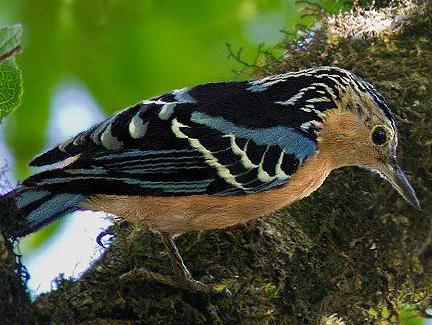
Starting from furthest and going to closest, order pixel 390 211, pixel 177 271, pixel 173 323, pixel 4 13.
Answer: pixel 4 13 < pixel 390 211 < pixel 177 271 < pixel 173 323

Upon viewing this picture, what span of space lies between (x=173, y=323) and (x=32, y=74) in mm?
1788

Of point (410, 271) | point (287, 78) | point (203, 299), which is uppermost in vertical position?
point (287, 78)

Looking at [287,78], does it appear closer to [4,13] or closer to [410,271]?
[410,271]

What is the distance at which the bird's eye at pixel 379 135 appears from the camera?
3.14 m

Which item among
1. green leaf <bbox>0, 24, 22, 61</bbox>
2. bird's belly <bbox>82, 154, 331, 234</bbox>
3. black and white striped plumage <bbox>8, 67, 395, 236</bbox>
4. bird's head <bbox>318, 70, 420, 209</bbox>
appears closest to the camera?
green leaf <bbox>0, 24, 22, 61</bbox>

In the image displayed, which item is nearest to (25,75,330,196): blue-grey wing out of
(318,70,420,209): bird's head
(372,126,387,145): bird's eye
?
(318,70,420,209): bird's head

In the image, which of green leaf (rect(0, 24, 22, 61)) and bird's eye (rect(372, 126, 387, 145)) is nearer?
green leaf (rect(0, 24, 22, 61))

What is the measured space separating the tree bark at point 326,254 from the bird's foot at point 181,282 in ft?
0.07

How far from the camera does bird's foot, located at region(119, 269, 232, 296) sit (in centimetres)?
258

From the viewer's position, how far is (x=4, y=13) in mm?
3619

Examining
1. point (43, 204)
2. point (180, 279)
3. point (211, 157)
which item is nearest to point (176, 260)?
point (180, 279)

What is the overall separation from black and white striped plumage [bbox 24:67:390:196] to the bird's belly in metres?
0.04

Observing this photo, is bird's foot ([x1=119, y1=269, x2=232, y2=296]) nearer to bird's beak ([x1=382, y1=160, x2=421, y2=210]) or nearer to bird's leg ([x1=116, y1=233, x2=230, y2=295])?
bird's leg ([x1=116, y1=233, x2=230, y2=295])

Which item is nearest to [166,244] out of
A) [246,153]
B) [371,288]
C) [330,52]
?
[246,153]
